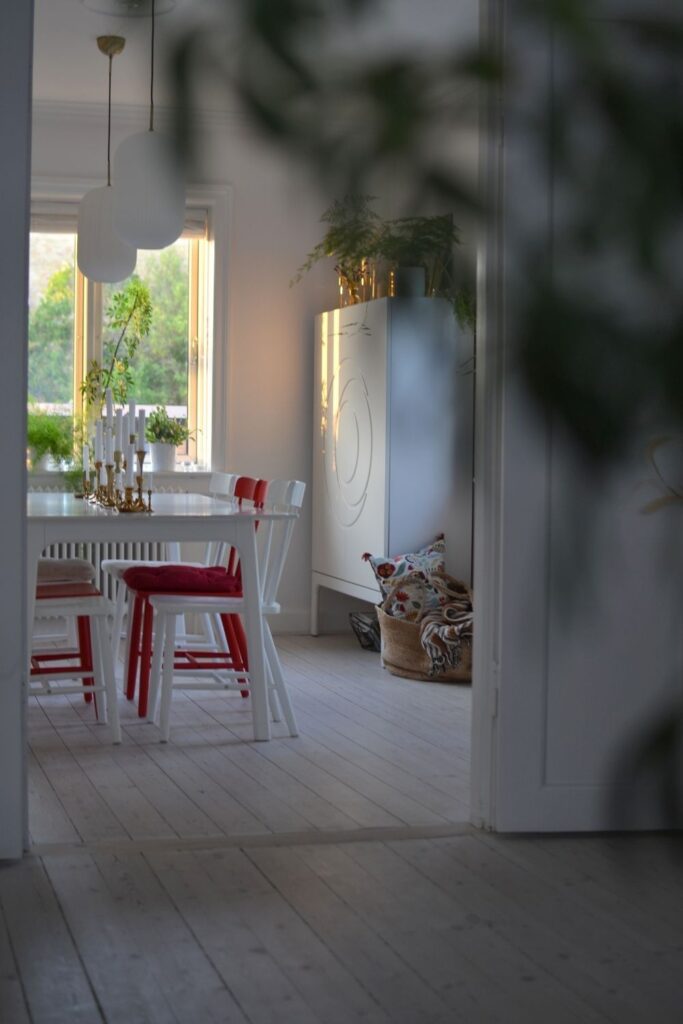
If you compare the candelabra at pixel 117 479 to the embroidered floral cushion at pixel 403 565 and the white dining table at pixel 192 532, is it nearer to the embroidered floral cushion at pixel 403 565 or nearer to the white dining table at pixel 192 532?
the white dining table at pixel 192 532

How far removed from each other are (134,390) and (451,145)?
659 cm

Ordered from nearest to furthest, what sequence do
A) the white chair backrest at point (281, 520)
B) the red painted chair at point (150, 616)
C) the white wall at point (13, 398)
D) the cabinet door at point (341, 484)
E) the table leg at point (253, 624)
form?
the white wall at point (13, 398) → the table leg at point (253, 624) → the white chair backrest at point (281, 520) → the red painted chair at point (150, 616) → the cabinet door at point (341, 484)

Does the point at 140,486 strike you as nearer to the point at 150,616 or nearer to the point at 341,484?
the point at 150,616

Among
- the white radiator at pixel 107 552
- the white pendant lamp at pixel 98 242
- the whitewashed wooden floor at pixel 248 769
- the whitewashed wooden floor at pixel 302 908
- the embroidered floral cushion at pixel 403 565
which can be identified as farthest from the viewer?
the white radiator at pixel 107 552

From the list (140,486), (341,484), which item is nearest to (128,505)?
(140,486)

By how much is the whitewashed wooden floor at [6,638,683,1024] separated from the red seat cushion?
66cm

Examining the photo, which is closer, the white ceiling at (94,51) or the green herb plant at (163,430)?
the white ceiling at (94,51)

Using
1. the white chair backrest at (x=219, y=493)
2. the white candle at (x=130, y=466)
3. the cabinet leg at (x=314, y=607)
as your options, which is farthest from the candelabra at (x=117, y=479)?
the cabinet leg at (x=314, y=607)

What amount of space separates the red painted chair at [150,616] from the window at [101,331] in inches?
79.1

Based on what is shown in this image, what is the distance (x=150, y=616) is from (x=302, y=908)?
7.23 ft

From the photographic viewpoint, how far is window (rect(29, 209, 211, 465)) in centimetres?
664

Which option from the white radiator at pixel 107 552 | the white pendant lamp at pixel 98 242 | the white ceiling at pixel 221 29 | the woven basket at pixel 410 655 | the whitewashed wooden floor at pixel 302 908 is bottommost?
the whitewashed wooden floor at pixel 302 908

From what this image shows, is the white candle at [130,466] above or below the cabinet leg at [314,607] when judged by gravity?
above

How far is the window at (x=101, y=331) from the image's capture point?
6.64 m
